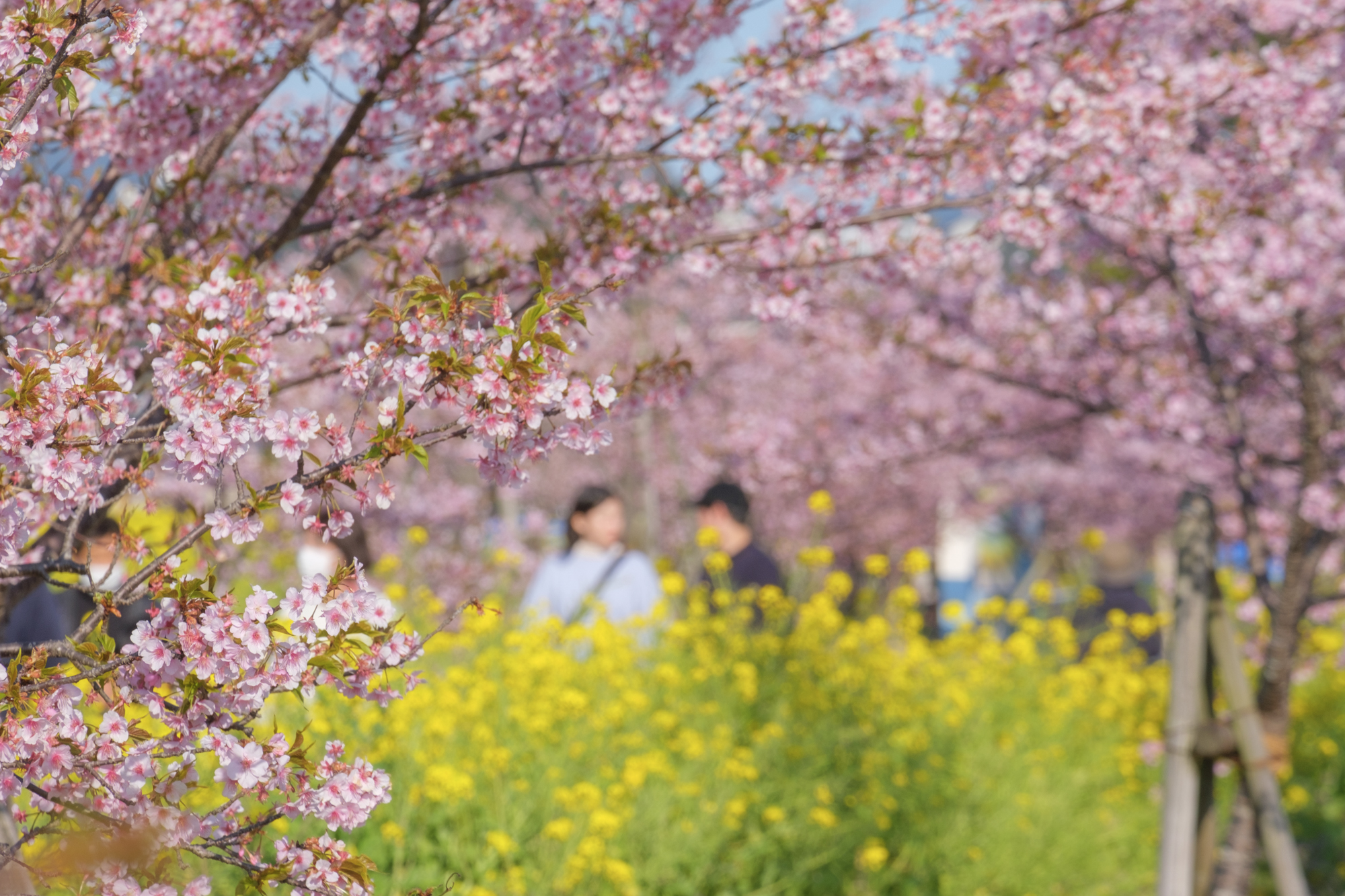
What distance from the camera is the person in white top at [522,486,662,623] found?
6.49 metres

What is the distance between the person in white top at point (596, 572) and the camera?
21.3 ft

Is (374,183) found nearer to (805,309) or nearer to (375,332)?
(375,332)

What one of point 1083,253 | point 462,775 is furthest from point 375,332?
point 1083,253

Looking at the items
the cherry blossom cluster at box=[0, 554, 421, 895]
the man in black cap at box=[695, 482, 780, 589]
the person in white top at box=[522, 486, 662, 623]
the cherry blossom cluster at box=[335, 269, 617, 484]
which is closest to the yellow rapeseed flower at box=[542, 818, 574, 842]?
the cherry blossom cluster at box=[0, 554, 421, 895]

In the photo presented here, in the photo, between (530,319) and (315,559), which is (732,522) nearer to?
(315,559)

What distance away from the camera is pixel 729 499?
7297mm

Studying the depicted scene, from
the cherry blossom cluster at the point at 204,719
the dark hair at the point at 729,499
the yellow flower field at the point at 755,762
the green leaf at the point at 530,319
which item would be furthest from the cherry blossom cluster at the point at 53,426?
the dark hair at the point at 729,499

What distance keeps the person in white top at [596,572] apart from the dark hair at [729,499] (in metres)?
0.71

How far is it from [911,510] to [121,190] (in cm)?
1563

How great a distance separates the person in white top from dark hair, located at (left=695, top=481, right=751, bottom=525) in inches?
27.9

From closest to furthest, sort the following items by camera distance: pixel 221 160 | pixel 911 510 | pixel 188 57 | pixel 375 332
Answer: pixel 375 332
pixel 188 57
pixel 221 160
pixel 911 510

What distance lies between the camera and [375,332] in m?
2.32

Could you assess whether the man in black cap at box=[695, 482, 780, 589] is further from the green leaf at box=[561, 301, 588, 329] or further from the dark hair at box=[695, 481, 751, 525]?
the green leaf at box=[561, 301, 588, 329]

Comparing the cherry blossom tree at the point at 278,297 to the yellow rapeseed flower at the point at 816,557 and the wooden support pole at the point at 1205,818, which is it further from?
the wooden support pole at the point at 1205,818
